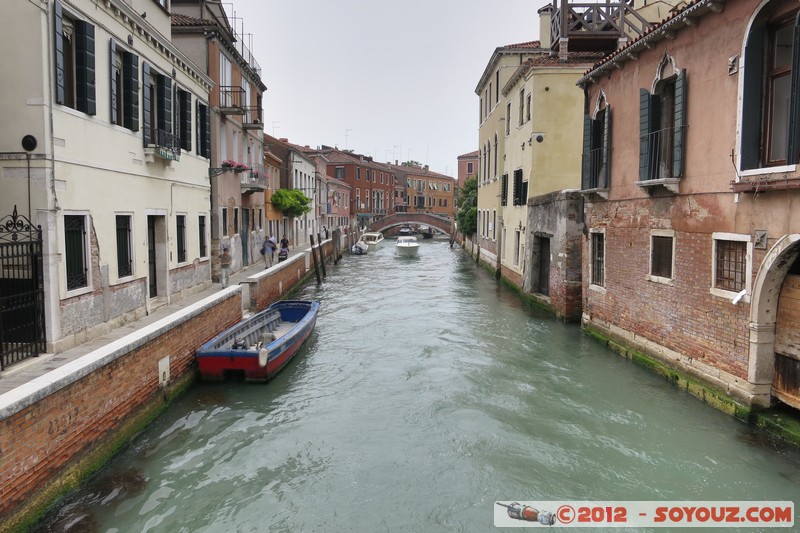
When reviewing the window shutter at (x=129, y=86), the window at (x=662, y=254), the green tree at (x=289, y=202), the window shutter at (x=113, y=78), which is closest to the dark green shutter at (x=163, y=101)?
the window shutter at (x=129, y=86)

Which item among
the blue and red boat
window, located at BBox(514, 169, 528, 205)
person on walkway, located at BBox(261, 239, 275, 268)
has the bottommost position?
the blue and red boat

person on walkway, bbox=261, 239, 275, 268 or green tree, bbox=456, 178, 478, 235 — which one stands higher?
green tree, bbox=456, 178, 478, 235

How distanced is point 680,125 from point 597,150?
9.35ft

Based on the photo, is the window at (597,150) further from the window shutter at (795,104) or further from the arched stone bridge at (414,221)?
the arched stone bridge at (414,221)

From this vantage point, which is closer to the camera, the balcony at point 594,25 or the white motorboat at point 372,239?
the balcony at point 594,25

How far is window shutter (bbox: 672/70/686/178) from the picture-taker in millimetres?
7629

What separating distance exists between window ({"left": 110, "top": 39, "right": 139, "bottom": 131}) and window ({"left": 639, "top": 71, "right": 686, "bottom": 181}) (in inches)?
302

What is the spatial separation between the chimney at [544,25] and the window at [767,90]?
1507cm

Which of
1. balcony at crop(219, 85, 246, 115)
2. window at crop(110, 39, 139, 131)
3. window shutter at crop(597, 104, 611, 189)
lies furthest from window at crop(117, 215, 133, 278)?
window shutter at crop(597, 104, 611, 189)

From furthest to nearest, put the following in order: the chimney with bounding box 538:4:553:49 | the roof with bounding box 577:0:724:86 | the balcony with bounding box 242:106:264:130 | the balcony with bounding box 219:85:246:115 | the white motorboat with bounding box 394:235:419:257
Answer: the white motorboat with bounding box 394:235:419:257 < the chimney with bounding box 538:4:553:49 < the balcony with bounding box 242:106:264:130 < the balcony with bounding box 219:85:246:115 < the roof with bounding box 577:0:724:86

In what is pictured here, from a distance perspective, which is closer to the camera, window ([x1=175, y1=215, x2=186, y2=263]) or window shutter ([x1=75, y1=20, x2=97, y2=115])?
window shutter ([x1=75, y1=20, x2=97, y2=115])

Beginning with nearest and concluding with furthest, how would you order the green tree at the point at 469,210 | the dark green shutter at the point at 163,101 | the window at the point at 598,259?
the dark green shutter at the point at 163,101 < the window at the point at 598,259 < the green tree at the point at 469,210

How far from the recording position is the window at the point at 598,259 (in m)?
10.7

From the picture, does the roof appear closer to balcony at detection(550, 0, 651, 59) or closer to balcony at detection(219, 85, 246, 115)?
balcony at detection(550, 0, 651, 59)
